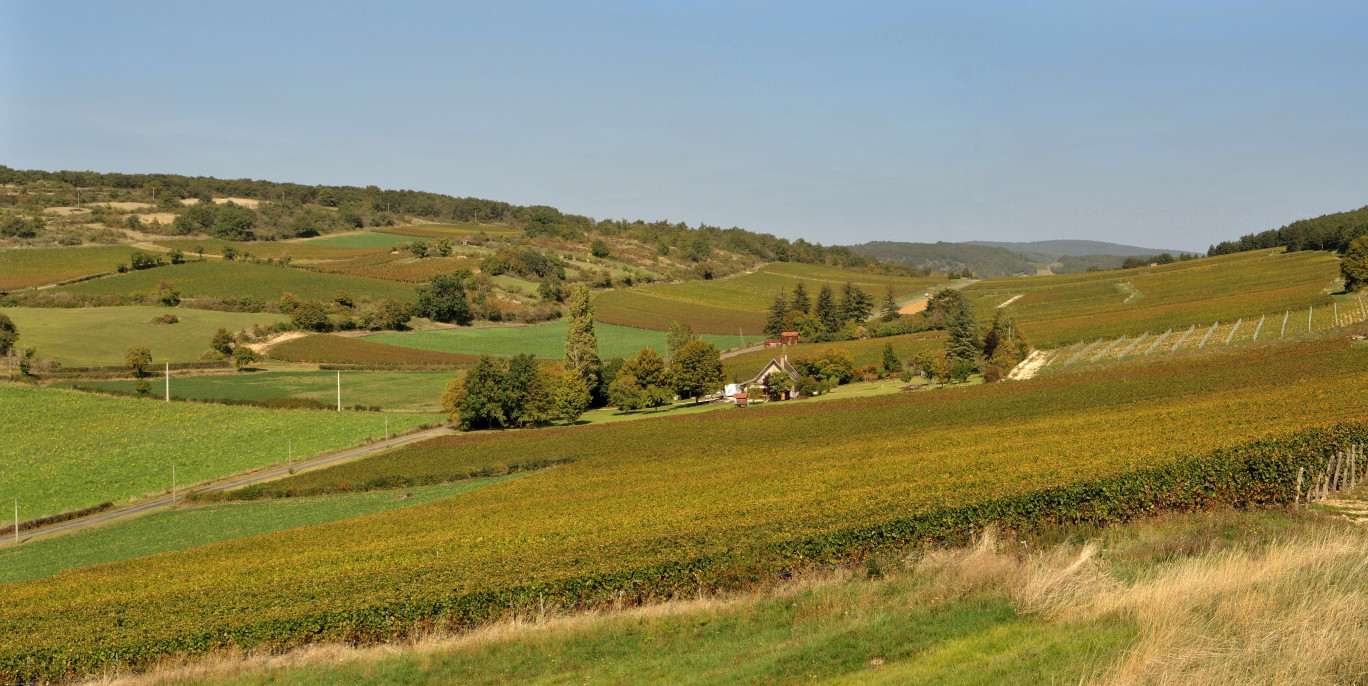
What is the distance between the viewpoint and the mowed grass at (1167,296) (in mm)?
81188

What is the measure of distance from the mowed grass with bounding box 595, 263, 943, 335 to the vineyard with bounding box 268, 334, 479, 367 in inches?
1356

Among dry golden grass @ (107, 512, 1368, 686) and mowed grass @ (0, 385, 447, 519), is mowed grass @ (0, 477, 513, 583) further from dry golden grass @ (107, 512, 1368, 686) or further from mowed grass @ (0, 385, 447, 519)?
dry golden grass @ (107, 512, 1368, 686)

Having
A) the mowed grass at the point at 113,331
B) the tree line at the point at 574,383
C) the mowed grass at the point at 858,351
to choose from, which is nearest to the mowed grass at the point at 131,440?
the tree line at the point at 574,383

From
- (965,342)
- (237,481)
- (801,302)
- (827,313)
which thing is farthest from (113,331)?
(965,342)

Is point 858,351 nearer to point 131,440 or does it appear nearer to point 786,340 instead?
point 786,340

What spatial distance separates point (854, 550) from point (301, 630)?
1239 cm

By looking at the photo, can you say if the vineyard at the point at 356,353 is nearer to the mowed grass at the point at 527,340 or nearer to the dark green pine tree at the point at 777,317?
the mowed grass at the point at 527,340

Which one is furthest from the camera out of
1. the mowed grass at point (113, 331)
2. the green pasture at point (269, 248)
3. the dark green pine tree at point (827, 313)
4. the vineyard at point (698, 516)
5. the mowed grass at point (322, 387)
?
the green pasture at point (269, 248)

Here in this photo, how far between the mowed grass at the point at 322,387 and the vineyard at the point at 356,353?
3.69 metres

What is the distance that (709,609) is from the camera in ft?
57.5

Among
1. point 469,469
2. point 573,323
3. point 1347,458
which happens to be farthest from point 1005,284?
point 1347,458

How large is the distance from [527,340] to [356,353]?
70.1 feet

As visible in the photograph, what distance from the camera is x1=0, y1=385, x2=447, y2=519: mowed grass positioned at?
158 ft

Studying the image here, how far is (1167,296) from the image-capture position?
104m
